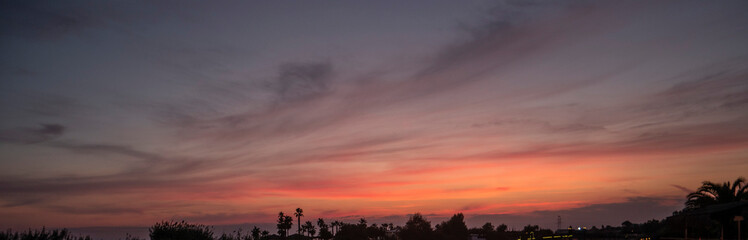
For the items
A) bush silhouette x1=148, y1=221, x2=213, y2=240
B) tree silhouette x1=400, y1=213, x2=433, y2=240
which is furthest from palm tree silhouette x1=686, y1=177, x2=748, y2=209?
tree silhouette x1=400, y1=213, x2=433, y2=240

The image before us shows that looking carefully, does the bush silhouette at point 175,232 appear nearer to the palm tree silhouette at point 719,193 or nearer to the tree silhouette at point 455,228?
the palm tree silhouette at point 719,193

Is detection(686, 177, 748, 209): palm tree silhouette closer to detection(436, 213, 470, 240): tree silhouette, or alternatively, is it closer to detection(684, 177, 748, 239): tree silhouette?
detection(684, 177, 748, 239): tree silhouette

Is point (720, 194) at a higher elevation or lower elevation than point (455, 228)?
higher

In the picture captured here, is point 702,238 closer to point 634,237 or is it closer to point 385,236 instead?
point 634,237

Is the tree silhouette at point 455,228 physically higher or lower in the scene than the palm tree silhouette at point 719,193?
lower

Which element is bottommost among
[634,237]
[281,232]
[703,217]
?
[281,232]

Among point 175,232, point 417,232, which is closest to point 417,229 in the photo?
point 417,232

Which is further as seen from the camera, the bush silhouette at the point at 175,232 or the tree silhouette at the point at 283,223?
the tree silhouette at the point at 283,223

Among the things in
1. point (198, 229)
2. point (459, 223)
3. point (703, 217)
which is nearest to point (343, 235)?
point (459, 223)

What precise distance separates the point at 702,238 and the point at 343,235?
98.6 m

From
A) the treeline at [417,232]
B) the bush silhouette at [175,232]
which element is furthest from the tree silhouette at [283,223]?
the bush silhouette at [175,232]

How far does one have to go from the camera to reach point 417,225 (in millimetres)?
119188

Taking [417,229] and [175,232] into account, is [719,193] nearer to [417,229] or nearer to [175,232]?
[175,232]

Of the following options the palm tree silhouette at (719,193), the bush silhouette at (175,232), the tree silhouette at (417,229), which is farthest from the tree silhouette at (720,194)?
the tree silhouette at (417,229)
